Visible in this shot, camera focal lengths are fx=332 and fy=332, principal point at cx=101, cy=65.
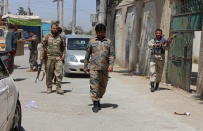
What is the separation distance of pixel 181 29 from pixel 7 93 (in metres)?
7.17

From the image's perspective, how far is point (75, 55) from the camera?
12938mm

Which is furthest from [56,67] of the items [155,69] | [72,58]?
[72,58]

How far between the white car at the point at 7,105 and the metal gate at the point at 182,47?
19.5 ft

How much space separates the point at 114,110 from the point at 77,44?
22.9 ft

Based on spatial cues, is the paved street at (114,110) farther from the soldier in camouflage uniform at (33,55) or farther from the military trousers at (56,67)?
the soldier in camouflage uniform at (33,55)

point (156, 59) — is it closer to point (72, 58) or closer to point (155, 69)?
point (155, 69)

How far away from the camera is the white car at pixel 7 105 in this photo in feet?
12.3

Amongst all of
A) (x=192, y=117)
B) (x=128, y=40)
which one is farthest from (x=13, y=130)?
(x=128, y=40)

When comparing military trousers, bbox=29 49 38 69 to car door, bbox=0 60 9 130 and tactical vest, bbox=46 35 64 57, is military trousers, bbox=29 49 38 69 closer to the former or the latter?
tactical vest, bbox=46 35 64 57

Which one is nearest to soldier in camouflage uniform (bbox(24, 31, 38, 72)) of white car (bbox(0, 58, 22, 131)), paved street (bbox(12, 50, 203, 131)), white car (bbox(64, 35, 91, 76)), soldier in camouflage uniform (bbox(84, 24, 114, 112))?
white car (bbox(64, 35, 91, 76))

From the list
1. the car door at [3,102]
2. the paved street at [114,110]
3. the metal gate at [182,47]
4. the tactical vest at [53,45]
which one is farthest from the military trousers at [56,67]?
the car door at [3,102]

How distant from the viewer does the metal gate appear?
9380 millimetres

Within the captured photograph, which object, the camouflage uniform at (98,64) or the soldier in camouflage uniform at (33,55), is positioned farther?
the soldier in camouflage uniform at (33,55)

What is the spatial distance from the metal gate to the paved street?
1.36 feet
